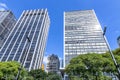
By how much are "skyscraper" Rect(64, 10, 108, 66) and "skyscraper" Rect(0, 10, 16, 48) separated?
48.7 m

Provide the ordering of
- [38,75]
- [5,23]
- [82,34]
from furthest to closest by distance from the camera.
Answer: [5,23] < [82,34] < [38,75]

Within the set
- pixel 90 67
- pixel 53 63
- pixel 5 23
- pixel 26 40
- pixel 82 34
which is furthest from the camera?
pixel 53 63

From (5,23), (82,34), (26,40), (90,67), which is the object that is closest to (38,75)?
(90,67)

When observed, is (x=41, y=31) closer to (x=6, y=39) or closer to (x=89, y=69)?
(x=6, y=39)

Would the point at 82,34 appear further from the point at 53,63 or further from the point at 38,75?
the point at 53,63

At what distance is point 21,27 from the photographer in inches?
5443

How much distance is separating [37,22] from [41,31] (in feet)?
38.2

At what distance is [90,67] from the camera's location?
31812 mm

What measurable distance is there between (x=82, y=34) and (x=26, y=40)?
4103 centimetres

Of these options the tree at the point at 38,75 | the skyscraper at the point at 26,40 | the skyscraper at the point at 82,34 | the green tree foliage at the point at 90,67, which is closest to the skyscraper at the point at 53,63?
the skyscraper at the point at 26,40

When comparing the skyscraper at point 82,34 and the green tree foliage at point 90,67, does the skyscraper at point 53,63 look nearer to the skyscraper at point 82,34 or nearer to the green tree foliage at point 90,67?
the skyscraper at point 82,34

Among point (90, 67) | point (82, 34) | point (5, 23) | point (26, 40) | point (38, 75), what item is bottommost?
point (90, 67)

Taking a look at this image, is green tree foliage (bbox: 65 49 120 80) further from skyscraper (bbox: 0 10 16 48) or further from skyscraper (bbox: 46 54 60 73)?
skyscraper (bbox: 46 54 60 73)

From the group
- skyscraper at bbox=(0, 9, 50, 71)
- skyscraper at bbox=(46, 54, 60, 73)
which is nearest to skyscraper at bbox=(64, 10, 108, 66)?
skyscraper at bbox=(0, 9, 50, 71)
